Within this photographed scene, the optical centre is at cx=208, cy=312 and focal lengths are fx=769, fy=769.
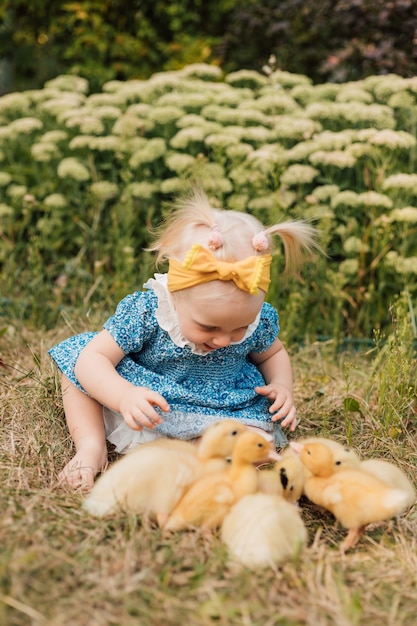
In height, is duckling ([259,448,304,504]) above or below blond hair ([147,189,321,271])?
below

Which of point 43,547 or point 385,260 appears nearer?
point 43,547

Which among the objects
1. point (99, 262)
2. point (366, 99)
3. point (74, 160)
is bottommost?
point (99, 262)

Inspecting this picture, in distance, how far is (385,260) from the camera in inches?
137

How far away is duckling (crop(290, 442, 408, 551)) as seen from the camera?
1720 millimetres

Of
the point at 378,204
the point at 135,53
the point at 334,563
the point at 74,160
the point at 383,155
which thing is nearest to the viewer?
the point at 334,563

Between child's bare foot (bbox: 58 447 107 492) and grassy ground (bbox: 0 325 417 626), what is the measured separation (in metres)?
0.04

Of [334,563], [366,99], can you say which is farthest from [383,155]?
[334,563]

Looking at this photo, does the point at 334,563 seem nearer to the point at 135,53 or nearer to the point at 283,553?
the point at 283,553

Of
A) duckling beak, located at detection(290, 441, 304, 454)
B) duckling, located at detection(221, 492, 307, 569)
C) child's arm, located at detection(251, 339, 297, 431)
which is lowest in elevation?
child's arm, located at detection(251, 339, 297, 431)

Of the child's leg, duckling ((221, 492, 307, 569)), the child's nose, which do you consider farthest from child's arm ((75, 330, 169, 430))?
duckling ((221, 492, 307, 569))

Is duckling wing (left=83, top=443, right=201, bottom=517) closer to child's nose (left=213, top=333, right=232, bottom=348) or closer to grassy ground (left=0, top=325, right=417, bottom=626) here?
grassy ground (left=0, top=325, right=417, bottom=626)

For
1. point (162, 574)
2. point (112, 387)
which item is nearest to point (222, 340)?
point (112, 387)

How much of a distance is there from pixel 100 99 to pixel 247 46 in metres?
2.51

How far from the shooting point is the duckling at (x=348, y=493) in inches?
67.7
